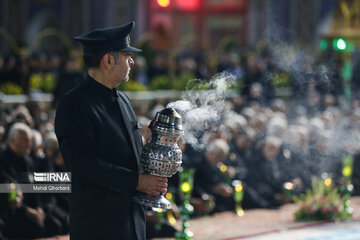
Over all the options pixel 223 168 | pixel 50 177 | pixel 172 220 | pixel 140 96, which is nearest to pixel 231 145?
pixel 223 168

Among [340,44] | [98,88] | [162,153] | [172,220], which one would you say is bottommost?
[172,220]

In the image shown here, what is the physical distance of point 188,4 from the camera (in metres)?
23.8

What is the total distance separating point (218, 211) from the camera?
1007 centimetres

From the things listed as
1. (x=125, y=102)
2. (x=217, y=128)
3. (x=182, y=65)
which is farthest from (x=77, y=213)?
(x=182, y=65)

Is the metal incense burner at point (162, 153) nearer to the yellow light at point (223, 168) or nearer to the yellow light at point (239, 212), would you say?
the yellow light at point (223, 168)

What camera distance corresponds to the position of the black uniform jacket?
3.91m

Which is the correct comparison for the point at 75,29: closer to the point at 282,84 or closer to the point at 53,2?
the point at 53,2

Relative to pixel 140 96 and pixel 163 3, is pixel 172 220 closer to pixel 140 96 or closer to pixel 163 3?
pixel 140 96

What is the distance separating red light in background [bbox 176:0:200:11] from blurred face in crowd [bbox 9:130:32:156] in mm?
15986

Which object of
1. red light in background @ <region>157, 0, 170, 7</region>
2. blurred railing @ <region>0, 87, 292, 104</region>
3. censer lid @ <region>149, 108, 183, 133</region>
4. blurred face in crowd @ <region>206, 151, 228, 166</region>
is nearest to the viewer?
censer lid @ <region>149, 108, 183, 133</region>

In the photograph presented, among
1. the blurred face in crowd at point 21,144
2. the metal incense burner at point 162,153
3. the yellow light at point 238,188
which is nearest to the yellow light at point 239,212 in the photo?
the yellow light at point 238,188

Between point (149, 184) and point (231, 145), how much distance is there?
6774 millimetres

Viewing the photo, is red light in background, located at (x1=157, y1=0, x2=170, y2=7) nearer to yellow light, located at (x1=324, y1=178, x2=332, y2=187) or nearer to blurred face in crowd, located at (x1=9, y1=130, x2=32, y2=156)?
yellow light, located at (x1=324, y1=178, x2=332, y2=187)

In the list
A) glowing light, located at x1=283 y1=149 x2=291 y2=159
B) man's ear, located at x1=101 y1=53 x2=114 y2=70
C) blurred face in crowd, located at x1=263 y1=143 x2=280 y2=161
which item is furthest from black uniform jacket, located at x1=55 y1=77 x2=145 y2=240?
glowing light, located at x1=283 y1=149 x2=291 y2=159
